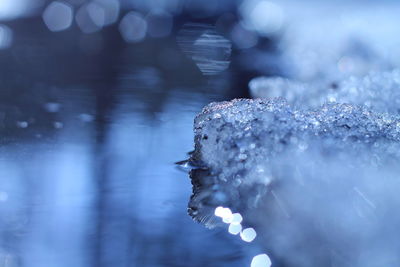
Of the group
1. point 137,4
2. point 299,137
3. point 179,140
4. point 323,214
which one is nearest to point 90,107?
point 179,140

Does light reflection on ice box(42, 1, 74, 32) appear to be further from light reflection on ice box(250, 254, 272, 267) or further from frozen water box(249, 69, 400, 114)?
light reflection on ice box(250, 254, 272, 267)

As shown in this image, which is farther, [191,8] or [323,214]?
[191,8]

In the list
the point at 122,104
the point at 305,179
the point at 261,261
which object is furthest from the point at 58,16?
the point at 261,261

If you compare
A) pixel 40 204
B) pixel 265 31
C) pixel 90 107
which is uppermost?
pixel 40 204

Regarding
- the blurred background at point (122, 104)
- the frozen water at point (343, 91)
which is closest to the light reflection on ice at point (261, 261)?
the blurred background at point (122, 104)

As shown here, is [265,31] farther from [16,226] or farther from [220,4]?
[16,226]

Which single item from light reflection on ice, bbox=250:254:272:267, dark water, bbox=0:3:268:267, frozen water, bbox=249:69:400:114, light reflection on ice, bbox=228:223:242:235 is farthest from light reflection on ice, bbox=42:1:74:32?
light reflection on ice, bbox=250:254:272:267

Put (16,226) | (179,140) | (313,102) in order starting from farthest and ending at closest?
(313,102), (179,140), (16,226)
